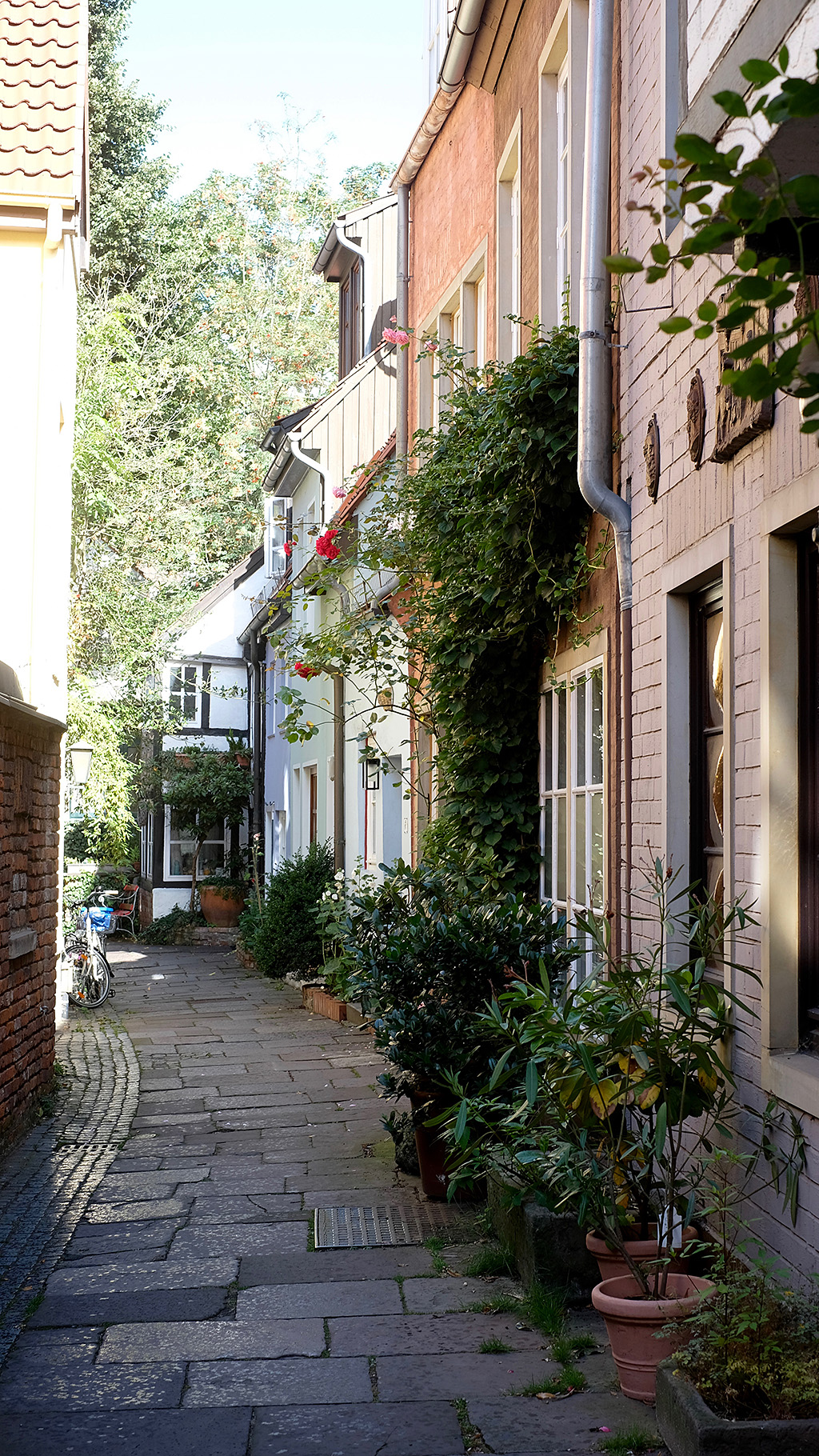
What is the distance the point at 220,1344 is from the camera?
4527 millimetres

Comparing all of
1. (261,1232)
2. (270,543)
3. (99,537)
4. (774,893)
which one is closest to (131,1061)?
(261,1232)

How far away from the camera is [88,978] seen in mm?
14938

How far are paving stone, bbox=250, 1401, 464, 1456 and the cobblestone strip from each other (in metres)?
1.12

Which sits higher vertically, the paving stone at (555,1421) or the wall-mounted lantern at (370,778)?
→ the wall-mounted lantern at (370,778)

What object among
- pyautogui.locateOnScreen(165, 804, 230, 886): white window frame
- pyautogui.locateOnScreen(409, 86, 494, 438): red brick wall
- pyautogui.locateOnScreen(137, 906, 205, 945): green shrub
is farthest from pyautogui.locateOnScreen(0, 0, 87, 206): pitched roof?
pyautogui.locateOnScreen(165, 804, 230, 886): white window frame

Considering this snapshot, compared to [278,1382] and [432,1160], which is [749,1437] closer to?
[278,1382]

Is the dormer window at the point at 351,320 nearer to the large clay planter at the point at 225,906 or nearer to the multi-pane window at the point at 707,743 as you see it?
the large clay planter at the point at 225,906

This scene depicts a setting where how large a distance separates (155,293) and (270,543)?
518cm

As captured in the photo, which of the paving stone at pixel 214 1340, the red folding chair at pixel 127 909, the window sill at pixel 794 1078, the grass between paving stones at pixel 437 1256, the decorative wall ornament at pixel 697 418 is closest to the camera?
the window sill at pixel 794 1078

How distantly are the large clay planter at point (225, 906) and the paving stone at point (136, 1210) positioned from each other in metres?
18.2

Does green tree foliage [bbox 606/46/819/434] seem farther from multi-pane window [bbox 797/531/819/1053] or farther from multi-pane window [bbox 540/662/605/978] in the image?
multi-pane window [bbox 540/662/605/978]

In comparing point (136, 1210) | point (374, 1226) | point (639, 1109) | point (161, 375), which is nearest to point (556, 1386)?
point (639, 1109)

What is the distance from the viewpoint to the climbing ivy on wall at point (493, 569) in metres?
6.51

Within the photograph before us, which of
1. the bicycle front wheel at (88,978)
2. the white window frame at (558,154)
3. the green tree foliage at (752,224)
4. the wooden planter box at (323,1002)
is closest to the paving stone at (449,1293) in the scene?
the green tree foliage at (752,224)
